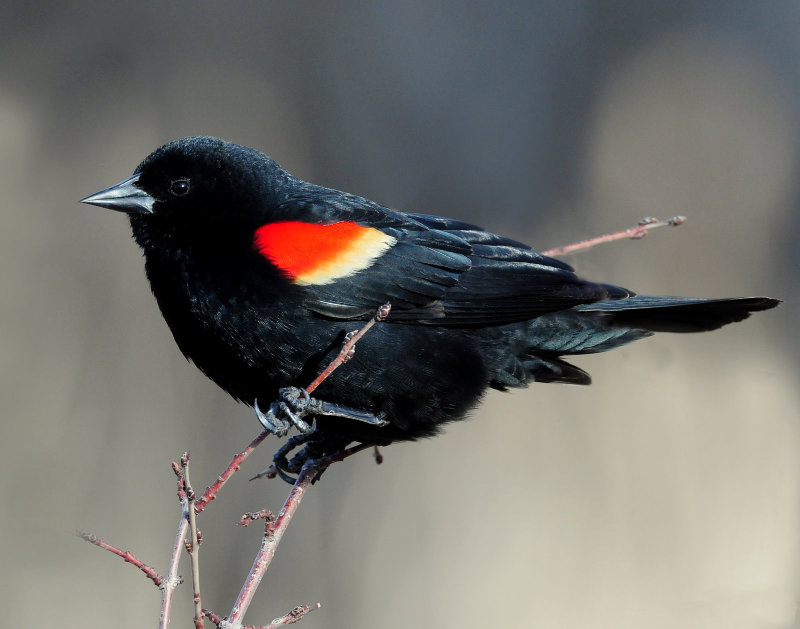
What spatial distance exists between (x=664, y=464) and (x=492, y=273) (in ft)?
5.21

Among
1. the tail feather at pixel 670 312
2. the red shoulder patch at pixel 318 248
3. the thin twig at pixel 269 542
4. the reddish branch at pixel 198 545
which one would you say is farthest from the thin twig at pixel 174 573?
the tail feather at pixel 670 312

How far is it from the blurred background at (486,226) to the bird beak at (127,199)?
153 cm

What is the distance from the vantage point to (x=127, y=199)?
2.71m

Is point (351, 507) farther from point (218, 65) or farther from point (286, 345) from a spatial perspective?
point (218, 65)

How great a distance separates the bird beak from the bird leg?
760mm

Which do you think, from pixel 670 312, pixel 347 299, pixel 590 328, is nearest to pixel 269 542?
pixel 347 299

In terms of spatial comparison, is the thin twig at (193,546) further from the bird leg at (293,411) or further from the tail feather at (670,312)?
the tail feather at (670,312)

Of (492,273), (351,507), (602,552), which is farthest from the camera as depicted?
(351,507)

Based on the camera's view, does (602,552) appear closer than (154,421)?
Yes

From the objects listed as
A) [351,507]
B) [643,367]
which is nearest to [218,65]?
[351,507]

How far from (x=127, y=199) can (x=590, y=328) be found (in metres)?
1.58

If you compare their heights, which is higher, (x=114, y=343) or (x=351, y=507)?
(x=114, y=343)

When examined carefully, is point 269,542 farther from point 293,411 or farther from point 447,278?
point 447,278

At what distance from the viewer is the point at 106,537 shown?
395 centimetres
